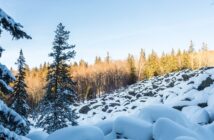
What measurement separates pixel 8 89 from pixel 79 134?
5.93 m

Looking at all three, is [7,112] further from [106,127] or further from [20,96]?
[20,96]

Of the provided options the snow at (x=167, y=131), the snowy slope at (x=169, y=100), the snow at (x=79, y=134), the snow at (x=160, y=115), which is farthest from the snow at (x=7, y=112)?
the snowy slope at (x=169, y=100)

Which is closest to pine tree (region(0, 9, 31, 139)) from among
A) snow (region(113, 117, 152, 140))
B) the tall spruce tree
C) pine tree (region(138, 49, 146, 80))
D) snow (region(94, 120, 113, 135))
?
snow (region(113, 117, 152, 140))

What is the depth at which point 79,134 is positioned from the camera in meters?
12.2

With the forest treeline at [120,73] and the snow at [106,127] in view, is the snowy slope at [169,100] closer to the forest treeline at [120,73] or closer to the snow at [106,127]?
the snow at [106,127]

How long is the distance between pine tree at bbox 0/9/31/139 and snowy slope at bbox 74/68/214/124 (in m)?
13.3

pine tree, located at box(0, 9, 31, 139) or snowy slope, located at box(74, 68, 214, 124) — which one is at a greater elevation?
pine tree, located at box(0, 9, 31, 139)

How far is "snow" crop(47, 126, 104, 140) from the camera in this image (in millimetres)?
12133

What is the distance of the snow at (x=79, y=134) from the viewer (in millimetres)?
12133

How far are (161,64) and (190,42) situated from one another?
15.3m

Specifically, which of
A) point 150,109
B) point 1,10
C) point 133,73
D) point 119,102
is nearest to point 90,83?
point 133,73

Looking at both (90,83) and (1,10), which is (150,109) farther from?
(90,83)

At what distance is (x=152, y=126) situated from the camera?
1302cm

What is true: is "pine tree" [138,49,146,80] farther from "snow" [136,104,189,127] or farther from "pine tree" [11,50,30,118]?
"snow" [136,104,189,127]
